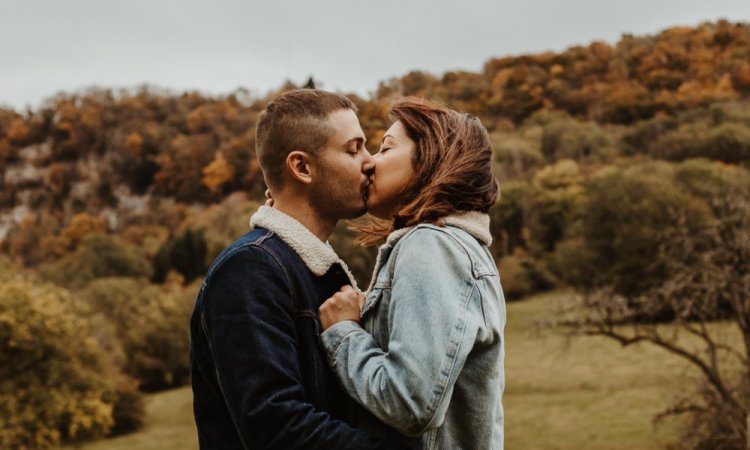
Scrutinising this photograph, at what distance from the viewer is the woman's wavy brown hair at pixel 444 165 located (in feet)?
9.08

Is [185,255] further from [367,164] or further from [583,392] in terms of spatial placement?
[367,164]

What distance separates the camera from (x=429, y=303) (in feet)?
8.02

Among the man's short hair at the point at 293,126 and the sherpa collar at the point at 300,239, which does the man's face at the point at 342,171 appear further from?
the sherpa collar at the point at 300,239

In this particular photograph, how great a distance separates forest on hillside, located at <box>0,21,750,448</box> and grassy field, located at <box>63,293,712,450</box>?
2.83 m

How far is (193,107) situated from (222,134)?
86.5 feet

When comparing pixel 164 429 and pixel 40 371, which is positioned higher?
pixel 40 371

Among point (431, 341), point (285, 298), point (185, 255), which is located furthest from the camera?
point (185, 255)

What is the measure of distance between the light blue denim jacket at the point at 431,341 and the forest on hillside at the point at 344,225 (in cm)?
122

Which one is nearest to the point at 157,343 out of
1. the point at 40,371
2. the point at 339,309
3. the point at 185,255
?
the point at 40,371

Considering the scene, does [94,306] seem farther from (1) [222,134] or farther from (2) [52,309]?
(1) [222,134]

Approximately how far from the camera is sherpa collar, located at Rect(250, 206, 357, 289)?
288cm

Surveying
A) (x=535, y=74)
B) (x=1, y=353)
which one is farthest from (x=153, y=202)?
(x=1, y=353)

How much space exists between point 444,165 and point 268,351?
0.93 m

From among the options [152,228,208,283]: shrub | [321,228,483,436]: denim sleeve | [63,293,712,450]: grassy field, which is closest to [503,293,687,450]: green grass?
[63,293,712,450]: grassy field
